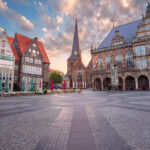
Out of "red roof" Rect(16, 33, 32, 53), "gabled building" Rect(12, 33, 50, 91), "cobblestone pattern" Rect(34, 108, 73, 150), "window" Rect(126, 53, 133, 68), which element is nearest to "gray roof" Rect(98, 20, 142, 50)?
"window" Rect(126, 53, 133, 68)

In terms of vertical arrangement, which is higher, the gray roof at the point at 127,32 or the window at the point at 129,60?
the gray roof at the point at 127,32

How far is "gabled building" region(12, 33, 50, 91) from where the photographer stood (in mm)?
35000

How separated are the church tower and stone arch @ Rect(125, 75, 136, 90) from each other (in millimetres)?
32316

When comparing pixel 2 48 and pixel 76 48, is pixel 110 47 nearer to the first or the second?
pixel 2 48

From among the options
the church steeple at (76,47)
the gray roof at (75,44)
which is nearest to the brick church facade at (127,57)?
the church steeple at (76,47)

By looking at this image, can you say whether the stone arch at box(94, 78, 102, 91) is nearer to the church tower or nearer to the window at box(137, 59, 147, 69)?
the window at box(137, 59, 147, 69)

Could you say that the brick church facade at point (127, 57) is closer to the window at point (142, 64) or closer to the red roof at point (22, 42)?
the window at point (142, 64)

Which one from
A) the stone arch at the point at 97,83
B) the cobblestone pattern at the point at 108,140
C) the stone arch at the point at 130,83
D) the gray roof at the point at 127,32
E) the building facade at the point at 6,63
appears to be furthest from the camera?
the stone arch at the point at 97,83

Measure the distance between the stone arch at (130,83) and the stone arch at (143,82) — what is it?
1.59m

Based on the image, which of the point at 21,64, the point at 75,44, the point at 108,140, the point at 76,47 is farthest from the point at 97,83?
the point at 75,44

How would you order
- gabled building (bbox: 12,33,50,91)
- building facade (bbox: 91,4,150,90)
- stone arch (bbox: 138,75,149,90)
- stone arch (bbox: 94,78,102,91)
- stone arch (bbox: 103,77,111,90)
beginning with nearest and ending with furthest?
1. building facade (bbox: 91,4,150,90)
2. stone arch (bbox: 138,75,149,90)
3. gabled building (bbox: 12,33,50,91)
4. stone arch (bbox: 103,77,111,90)
5. stone arch (bbox: 94,78,102,91)

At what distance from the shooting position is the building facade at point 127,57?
30719mm

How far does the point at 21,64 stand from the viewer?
34.8 meters

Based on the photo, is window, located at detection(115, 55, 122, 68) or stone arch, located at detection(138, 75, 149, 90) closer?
stone arch, located at detection(138, 75, 149, 90)
